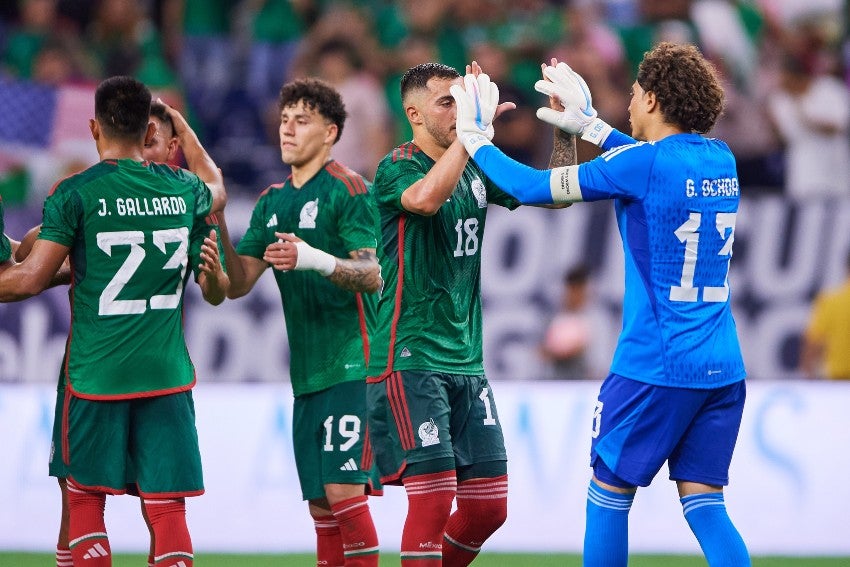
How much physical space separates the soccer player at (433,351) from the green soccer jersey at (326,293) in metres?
0.72

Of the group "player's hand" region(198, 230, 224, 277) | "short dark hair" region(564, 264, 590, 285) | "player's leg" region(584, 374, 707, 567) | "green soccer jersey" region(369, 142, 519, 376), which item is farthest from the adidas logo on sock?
"short dark hair" region(564, 264, 590, 285)

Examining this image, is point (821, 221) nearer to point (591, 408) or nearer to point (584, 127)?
point (591, 408)

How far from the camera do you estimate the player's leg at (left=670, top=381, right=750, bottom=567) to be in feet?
16.3

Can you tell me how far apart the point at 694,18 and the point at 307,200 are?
6.51 meters

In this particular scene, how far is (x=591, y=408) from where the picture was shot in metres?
8.45

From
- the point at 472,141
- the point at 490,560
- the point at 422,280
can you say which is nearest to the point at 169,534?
the point at 422,280

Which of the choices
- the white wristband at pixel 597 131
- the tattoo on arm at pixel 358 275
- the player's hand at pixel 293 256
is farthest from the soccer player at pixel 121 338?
the white wristband at pixel 597 131

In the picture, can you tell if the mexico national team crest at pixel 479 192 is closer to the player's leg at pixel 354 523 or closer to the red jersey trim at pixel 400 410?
the red jersey trim at pixel 400 410

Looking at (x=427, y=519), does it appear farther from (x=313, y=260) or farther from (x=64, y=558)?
(x=64, y=558)

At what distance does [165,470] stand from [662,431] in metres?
2.05

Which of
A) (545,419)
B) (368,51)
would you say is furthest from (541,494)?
(368,51)

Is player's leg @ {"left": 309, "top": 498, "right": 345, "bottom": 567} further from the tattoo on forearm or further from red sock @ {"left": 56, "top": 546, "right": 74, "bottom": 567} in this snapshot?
the tattoo on forearm

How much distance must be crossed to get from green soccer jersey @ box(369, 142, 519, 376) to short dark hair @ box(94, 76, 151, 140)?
3.42ft

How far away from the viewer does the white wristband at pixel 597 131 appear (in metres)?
5.42
